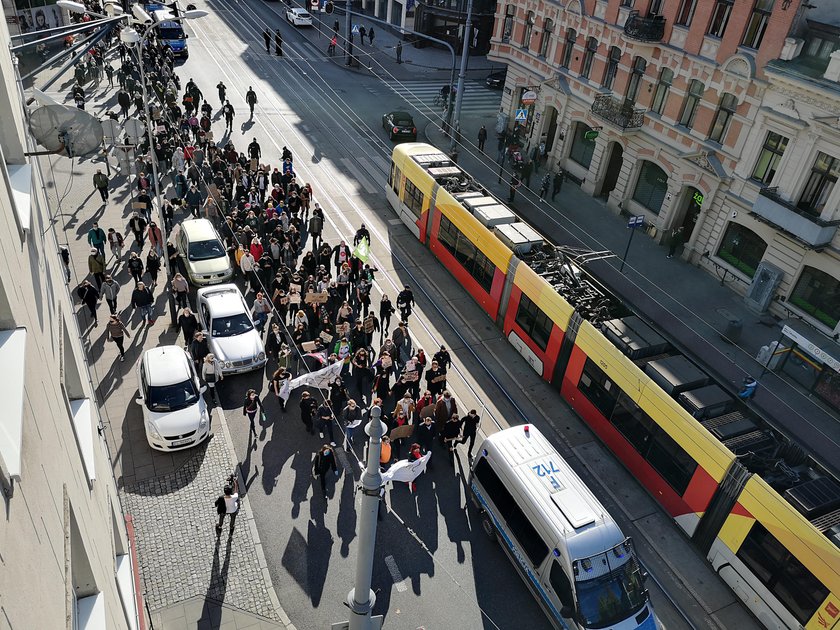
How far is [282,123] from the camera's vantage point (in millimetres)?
37250

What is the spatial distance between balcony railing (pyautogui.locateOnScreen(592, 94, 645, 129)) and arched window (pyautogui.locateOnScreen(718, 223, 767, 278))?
253 inches

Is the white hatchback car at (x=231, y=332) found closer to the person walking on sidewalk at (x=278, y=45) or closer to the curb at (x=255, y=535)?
the curb at (x=255, y=535)

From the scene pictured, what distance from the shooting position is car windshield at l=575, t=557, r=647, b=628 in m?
12.6

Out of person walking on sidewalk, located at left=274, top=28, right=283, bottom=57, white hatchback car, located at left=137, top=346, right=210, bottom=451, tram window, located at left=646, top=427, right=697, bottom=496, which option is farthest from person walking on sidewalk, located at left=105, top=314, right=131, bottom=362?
person walking on sidewalk, located at left=274, top=28, right=283, bottom=57

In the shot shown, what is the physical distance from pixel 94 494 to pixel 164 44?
42.5 metres

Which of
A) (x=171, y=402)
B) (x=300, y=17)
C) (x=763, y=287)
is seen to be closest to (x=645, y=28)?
(x=763, y=287)

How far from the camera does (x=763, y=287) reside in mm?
25172

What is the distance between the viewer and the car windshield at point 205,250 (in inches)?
877

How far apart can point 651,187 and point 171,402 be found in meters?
23.5

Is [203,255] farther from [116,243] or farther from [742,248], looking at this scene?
[742,248]

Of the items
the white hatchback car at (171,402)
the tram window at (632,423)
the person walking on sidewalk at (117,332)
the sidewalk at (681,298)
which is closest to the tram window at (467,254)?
the sidewalk at (681,298)

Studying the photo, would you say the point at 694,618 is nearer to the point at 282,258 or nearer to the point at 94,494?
the point at 94,494

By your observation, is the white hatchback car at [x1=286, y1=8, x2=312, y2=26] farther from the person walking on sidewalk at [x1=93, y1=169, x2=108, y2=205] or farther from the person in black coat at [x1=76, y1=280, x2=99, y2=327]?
the person in black coat at [x1=76, y1=280, x2=99, y2=327]

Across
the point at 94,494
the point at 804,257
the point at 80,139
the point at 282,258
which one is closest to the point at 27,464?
the point at 94,494
